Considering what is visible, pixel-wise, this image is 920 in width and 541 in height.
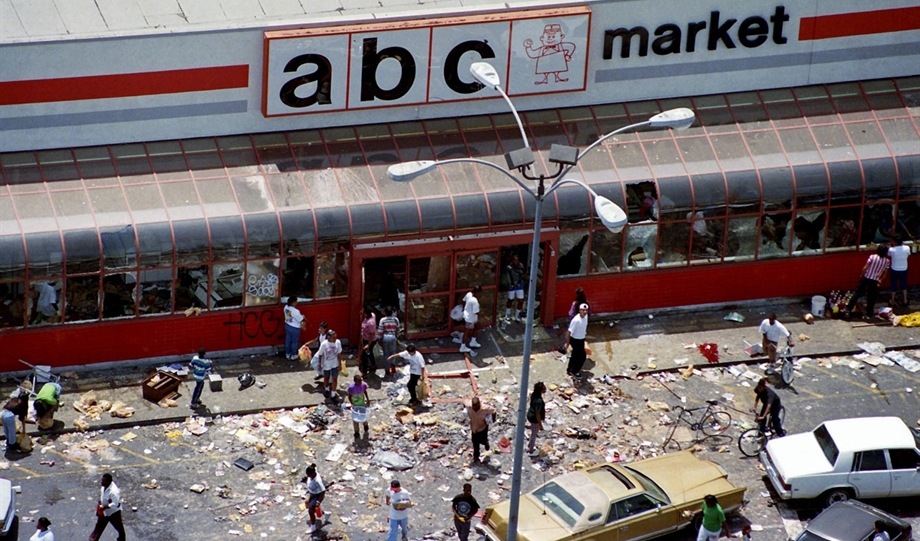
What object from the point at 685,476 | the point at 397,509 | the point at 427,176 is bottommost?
the point at 397,509

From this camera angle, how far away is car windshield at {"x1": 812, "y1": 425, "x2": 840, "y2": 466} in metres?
34.8

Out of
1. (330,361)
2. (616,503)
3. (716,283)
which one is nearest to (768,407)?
(616,503)

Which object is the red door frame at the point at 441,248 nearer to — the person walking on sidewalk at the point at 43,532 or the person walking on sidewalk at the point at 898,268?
the person walking on sidewalk at the point at 898,268

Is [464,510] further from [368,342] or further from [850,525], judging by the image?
[850,525]

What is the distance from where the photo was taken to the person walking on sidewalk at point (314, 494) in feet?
110

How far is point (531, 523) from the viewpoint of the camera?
32688 mm

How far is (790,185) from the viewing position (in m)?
42.6

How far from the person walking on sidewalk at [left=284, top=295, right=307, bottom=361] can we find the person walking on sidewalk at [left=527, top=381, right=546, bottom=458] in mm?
6101

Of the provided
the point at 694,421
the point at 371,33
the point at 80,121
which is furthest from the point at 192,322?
the point at 694,421

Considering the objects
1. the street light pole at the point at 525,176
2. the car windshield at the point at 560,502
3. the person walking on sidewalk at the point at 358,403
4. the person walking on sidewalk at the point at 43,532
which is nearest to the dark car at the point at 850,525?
the car windshield at the point at 560,502

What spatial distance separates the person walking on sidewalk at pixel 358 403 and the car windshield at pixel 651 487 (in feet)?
19.8

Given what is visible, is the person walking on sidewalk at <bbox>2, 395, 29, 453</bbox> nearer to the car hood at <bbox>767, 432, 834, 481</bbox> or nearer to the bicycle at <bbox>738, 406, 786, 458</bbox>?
the bicycle at <bbox>738, 406, 786, 458</bbox>

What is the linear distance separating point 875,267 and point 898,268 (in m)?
0.96

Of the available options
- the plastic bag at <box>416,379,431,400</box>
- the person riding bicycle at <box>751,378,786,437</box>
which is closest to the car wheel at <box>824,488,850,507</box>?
the person riding bicycle at <box>751,378,786,437</box>
